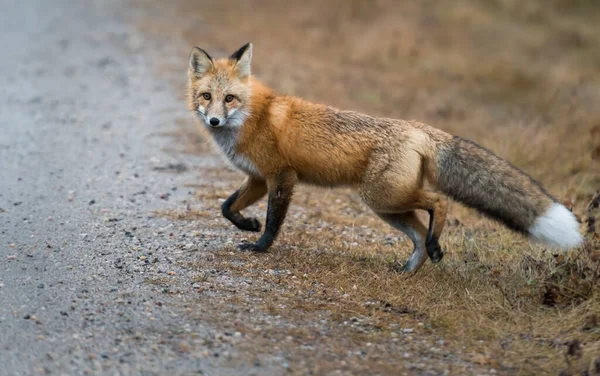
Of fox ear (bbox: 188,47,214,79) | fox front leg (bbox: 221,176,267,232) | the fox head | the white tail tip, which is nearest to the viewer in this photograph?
the white tail tip

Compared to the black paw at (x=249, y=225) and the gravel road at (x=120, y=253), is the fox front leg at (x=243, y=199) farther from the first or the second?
the gravel road at (x=120, y=253)

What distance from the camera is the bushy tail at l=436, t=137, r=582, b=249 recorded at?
5.46 metres

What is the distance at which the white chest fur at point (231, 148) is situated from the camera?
6.39m

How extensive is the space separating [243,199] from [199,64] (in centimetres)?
124

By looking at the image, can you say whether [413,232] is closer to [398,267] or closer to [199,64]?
[398,267]

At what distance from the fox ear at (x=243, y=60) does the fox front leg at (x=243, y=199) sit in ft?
3.02

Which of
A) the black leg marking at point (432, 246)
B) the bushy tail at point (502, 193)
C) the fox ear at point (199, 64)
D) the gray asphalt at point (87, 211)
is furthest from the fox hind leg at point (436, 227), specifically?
the fox ear at point (199, 64)

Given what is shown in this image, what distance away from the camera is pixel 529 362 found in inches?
181

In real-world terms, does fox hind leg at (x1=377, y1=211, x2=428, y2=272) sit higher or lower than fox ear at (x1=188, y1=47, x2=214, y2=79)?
lower

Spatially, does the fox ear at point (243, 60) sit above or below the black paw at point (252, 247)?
above

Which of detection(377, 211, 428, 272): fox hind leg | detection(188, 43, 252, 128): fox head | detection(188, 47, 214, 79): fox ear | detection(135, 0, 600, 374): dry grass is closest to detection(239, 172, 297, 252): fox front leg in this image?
detection(135, 0, 600, 374): dry grass

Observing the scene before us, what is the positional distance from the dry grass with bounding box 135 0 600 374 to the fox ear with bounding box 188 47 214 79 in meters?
1.61

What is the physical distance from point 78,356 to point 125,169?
487 centimetres

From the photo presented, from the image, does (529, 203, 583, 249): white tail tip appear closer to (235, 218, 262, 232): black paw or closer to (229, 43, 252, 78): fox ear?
(235, 218, 262, 232): black paw
